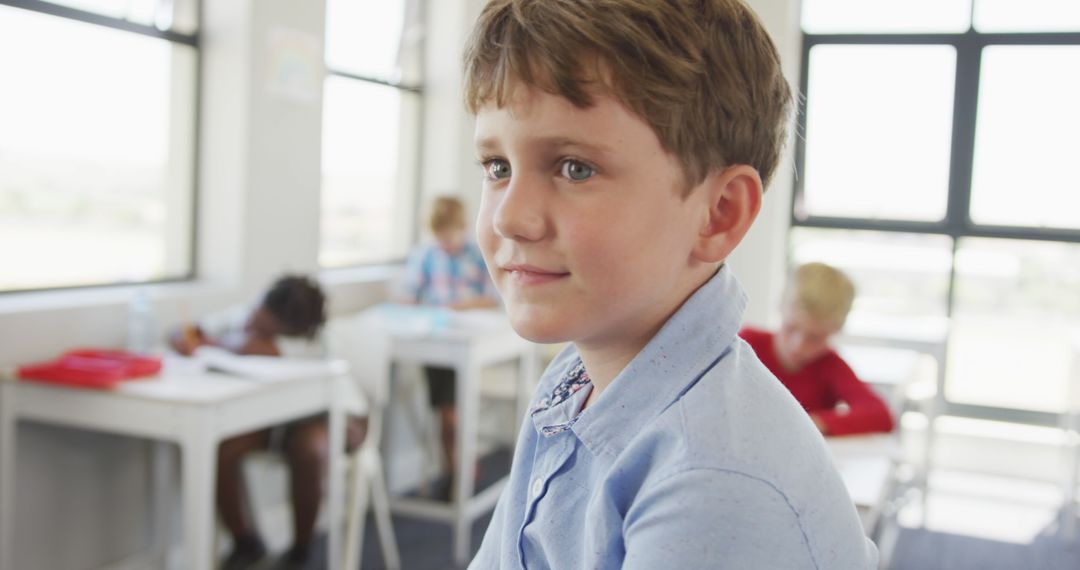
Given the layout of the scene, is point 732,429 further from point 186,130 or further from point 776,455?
Result: point 186,130

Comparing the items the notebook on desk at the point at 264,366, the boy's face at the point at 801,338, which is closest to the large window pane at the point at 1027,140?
the boy's face at the point at 801,338

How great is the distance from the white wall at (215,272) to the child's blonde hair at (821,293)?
234 mm

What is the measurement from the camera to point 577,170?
2.18 feet

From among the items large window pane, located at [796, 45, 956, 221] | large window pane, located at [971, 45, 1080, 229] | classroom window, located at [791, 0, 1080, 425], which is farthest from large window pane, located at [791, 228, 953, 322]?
large window pane, located at [971, 45, 1080, 229]

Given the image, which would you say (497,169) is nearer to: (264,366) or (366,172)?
(264,366)

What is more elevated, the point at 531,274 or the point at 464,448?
the point at 531,274

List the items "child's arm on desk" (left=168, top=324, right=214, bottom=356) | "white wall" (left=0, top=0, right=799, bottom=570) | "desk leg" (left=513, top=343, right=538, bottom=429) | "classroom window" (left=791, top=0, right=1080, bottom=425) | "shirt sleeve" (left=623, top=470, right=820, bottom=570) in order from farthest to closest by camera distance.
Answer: "classroom window" (left=791, top=0, right=1080, bottom=425) < "desk leg" (left=513, top=343, right=538, bottom=429) < "child's arm on desk" (left=168, top=324, right=214, bottom=356) < "white wall" (left=0, top=0, right=799, bottom=570) < "shirt sleeve" (left=623, top=470, right=820, bottom=570)

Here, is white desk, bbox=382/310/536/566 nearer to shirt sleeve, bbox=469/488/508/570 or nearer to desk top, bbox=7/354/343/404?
desk top, bbox=7/354/343/404

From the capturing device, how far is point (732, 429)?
0.59m

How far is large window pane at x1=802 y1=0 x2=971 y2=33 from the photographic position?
5.11 m

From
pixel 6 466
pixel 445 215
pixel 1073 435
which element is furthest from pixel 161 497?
pixel 1073 435

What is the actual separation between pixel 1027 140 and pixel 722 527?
5.21m

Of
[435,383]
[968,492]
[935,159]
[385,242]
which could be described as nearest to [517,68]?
[435,383]

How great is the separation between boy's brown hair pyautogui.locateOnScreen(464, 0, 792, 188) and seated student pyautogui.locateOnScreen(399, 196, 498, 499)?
3.56 metres
